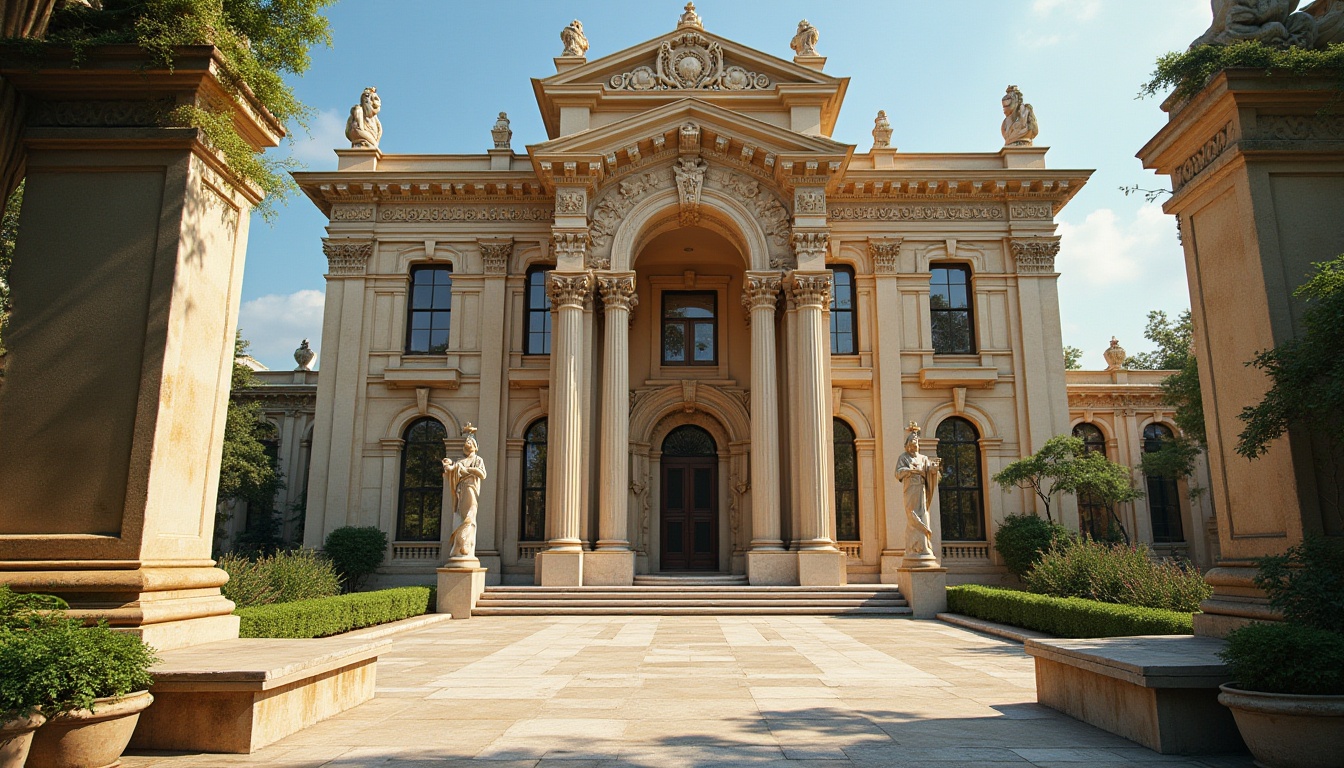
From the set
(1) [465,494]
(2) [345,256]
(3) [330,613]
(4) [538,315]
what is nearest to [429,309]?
(2) [345,256]

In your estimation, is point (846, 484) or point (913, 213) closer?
point (846, 484)

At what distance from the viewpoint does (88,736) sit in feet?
15.0

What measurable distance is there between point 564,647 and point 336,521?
13.8m

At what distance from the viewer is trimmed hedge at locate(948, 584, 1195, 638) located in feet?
32.6

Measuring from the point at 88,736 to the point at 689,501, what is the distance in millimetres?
20258

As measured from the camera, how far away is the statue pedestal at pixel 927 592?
17.7m

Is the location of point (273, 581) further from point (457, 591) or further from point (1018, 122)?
point (1018, 122)

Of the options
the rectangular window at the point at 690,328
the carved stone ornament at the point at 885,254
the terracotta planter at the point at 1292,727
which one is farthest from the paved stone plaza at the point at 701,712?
the carved stone ornament at the point at 885,254

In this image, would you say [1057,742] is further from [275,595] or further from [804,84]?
[804,84]

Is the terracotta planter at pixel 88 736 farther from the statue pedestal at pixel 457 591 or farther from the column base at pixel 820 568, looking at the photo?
the column base at pixel 820 568

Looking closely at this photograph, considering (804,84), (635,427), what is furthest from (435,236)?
(804,84)

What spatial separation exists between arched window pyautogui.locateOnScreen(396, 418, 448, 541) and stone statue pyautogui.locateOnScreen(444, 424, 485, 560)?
569cm

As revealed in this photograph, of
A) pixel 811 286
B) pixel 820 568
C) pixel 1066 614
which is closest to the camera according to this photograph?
pixel 1066 614

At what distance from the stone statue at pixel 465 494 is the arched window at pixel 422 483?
5689mm
